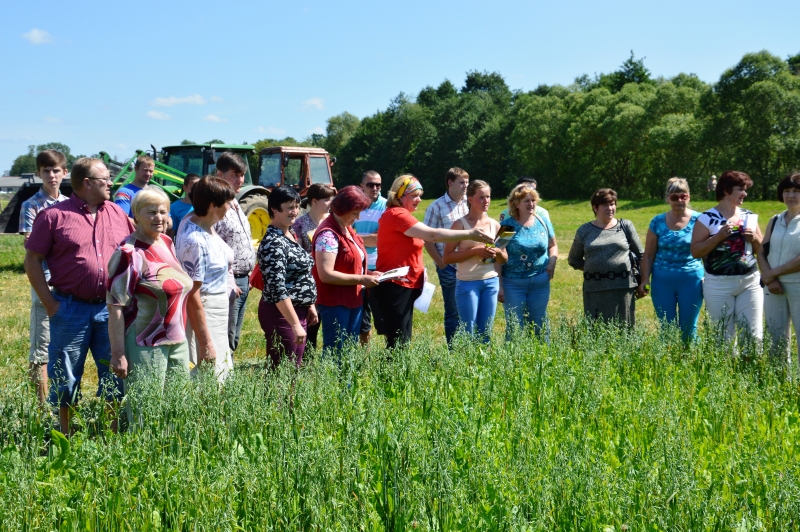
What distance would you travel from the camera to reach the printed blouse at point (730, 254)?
5.66m

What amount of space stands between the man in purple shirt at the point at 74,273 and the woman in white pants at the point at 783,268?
15.0 feet

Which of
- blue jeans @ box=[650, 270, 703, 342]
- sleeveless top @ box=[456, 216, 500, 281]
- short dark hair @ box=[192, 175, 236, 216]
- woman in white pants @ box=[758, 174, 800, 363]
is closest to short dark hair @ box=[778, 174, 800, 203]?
woman in white pants @ box=[758, 174, 800, 363]

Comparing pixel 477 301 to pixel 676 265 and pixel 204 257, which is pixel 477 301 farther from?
pixel 204 257

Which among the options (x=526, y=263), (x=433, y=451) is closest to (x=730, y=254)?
(x=526, y=263)

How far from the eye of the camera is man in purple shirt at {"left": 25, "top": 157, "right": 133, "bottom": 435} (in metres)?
Result: 4.10

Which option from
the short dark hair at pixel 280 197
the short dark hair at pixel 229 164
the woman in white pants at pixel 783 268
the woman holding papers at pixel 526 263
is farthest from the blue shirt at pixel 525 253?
the short dark hair at pixel 229 164

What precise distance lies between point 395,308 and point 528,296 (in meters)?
1.27

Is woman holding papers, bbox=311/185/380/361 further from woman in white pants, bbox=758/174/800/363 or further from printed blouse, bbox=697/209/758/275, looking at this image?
woman in white pants, bbox=758/174/800/363

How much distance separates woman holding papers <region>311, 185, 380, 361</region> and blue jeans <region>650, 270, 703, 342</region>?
97.4 inches

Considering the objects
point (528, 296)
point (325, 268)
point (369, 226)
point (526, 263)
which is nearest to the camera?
point (325, 268)

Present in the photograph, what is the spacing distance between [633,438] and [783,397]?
4.72 feet

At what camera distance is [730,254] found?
18.6 ft

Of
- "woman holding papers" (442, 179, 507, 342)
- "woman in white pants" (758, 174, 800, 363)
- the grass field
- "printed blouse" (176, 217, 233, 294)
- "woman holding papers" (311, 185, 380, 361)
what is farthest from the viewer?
"woman holding papers" (442, 179, 507, 342)

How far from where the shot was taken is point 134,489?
300cm
